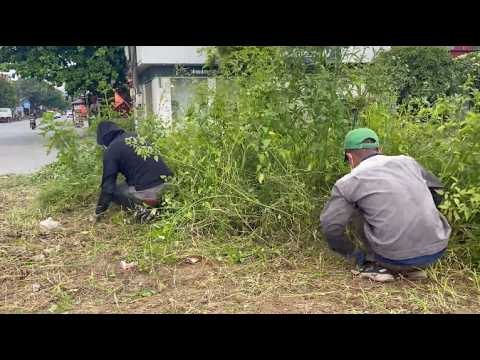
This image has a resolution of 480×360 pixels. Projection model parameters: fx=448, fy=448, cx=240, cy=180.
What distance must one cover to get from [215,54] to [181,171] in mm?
1168

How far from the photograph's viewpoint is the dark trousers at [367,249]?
9.55 ft

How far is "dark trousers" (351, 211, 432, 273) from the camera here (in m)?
2.91

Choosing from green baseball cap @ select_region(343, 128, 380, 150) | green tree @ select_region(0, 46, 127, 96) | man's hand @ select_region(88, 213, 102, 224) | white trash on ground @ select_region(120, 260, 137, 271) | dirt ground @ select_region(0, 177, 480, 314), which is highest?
green tree @ select_region(0, 46, 127, 96)

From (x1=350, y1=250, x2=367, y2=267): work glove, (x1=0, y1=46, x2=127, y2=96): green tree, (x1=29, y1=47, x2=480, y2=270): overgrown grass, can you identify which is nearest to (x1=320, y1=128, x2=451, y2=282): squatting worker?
(x1=350, y1=250, x2=367, y2=267): work glove

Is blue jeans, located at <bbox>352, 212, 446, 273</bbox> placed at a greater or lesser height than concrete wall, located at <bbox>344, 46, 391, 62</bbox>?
lesser

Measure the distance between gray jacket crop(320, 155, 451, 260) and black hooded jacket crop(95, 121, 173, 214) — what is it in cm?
203

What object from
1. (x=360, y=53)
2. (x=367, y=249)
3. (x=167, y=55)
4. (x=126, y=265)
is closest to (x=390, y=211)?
(x=367, y=249)

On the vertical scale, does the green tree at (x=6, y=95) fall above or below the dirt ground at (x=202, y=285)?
above

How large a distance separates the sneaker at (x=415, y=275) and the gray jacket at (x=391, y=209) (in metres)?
0.27

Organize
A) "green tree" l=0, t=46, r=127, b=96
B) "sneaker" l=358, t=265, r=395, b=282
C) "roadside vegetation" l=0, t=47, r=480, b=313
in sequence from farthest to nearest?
"green tree" l=0, t=46, r=127, b=96 < "sneaker" l=358, t=265, r=395, b=282 < "roadside vegetation" l=0, t=47, r=480, b=313

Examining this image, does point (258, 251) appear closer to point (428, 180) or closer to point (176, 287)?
point (176, 287)

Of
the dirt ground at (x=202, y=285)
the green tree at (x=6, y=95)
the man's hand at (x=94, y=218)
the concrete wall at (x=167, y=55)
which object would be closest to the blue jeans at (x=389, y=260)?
the dirt ground at (x=202, y=285)

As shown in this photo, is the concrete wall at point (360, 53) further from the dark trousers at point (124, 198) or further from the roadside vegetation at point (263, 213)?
the dark trousers at point (124, 198)

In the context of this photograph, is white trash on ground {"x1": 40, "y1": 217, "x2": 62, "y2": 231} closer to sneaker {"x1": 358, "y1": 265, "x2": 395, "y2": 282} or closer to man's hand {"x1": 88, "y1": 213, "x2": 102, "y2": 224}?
man's hand {"x1": 88, "y1": 213, "x2": 102, "y2": 224}
